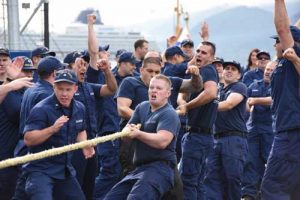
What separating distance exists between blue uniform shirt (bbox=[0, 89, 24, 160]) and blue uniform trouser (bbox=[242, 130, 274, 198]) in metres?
4.71

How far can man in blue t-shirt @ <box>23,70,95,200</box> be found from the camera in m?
7.52

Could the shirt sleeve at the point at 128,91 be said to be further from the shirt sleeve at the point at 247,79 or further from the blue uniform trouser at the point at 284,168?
the shirt sleeve at the point at 247,79

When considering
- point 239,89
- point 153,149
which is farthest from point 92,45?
point 153,149

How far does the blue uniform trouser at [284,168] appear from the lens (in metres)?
7.64

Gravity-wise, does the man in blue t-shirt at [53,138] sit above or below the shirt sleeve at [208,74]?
below

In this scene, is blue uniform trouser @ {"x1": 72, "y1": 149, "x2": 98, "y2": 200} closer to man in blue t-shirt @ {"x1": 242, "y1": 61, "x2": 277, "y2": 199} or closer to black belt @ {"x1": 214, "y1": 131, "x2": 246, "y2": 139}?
black belt @ {"x1": 214, "y1": 131, "x2": 246, "y2": 139}

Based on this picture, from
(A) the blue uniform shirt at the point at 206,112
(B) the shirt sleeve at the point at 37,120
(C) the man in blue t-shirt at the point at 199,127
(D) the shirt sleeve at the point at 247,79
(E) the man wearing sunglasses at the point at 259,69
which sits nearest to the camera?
(B) the shirt sleeve at the point at 37,120

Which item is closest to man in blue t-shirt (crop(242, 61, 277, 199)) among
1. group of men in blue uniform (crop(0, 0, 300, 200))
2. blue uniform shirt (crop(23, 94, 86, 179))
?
group of men in blue uniform (crop(0, 0, 300, 200))

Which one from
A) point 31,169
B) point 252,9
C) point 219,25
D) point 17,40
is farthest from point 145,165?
point 219,25

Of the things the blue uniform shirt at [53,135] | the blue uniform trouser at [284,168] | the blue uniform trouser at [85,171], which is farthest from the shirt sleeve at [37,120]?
the blue uniform trouser at [284,168]

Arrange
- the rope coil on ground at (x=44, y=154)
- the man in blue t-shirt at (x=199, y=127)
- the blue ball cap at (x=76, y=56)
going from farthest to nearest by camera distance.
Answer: the blue ball cap at (x=76, y=56), the man in blue t-shirt at (x=199, y=127), the rope coil on ground at (x=44, y=154)

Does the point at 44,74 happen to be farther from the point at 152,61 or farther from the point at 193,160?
the point at 193,160

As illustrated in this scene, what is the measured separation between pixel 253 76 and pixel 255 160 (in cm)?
185

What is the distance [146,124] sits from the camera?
312 inches
